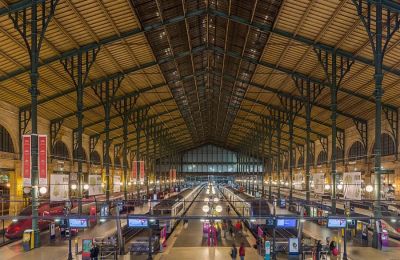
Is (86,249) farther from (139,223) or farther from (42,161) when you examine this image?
(42,161)

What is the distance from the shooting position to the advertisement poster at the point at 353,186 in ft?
80.8

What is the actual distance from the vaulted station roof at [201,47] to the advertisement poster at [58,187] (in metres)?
8.15

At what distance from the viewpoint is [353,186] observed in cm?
2548

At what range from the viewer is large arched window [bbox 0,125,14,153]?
37.6 m

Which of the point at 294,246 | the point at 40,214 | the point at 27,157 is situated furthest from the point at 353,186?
the point at 40,214

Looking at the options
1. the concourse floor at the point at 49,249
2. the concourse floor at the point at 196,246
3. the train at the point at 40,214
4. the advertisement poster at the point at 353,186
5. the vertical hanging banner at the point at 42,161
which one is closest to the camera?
the concourse floor at the point at 49,249

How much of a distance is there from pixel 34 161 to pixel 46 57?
10693 millimetres

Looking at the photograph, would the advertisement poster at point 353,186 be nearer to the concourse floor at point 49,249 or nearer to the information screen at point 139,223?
the information screen at point 139,223

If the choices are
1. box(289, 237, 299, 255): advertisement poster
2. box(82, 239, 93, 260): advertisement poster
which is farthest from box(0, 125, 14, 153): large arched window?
box(289, 237, 299, 255): advertisement poster

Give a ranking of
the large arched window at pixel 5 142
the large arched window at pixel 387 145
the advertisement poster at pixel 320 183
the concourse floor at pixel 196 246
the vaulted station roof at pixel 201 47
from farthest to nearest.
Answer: the large arched window at pixel 387 145, the large arched window at pixel 5 142, the advertisement poster at pixel 320 183, the concourse floor at pixel 196 246, the vaulted station roof at pixel 201 47

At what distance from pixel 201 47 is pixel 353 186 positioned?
1912 centimetres

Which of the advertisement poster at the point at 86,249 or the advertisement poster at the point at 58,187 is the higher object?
the advertisement poster at the point at 58,187

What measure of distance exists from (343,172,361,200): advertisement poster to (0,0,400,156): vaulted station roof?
7.01 m

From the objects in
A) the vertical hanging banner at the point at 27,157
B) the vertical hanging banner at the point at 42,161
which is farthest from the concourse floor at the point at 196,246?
the vertical hanging banner at the point at 27,157
